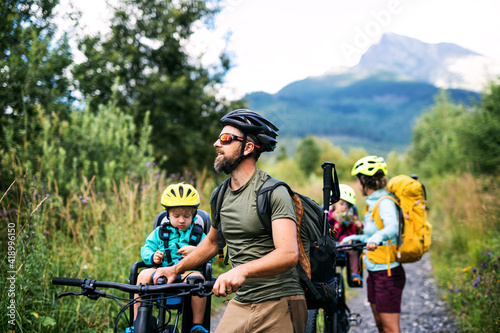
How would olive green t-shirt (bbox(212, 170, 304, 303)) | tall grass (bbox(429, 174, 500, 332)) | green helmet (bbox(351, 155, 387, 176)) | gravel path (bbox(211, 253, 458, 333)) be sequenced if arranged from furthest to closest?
gravel path (bbox(211, 253, 458, 333)) < tall grass (bbox(429, 174, 500, 332)) < green helmet (bbox(351, 155, 387, 176)) < olive green t-shirt (bbox(212, 170, 304, 303))

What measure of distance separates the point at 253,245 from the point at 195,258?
0.60 m

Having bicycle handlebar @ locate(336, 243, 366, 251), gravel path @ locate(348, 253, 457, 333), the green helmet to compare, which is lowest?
gravel path @ locate(348, 253, 457, 333)

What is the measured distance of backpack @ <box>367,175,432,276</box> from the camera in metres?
4.08

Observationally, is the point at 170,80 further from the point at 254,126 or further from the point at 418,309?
the point at 254,126

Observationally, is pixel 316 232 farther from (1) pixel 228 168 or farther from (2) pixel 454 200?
(2) pixel 454 200

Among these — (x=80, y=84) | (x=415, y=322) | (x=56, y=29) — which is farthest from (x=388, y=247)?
(x=80, y=84)

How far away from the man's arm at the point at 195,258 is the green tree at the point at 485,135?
12.0 metres

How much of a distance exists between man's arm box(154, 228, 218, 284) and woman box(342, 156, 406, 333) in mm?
1709

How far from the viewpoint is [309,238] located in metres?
2.69

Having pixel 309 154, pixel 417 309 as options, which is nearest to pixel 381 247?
pixel 417 309

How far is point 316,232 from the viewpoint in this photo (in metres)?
2.71

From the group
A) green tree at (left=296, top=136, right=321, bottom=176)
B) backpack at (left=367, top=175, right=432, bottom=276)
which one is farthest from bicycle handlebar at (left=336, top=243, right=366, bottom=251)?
green tree at (left=296, top=136, right=321, bottom=176)

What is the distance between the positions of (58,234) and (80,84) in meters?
7.94

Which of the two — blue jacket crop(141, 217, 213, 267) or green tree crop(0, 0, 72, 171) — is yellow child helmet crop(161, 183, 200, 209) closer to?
blue jacket crop(141, 217, 213, 267)
